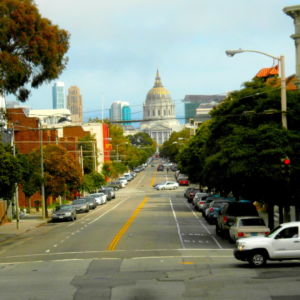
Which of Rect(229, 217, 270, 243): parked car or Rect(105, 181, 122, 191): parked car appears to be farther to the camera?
Rect(105, 181, 122, 191): parked car

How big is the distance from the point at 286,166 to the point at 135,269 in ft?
24.2

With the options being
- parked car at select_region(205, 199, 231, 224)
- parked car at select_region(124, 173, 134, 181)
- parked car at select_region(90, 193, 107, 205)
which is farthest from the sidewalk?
parked car at select_region(124, 173, 134, 181)

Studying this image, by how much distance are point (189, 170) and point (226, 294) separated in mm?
43287

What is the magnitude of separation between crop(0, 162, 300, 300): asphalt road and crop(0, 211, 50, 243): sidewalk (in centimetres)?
255

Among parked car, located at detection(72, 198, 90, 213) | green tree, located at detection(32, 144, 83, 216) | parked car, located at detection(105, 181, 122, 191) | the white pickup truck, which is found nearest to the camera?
the white pickup truck

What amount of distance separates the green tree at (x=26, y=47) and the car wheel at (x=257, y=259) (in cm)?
1414

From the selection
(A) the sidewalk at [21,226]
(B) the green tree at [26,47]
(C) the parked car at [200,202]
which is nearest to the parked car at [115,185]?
(C) the parked car at [200,202]

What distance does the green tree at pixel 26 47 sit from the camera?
23641mm

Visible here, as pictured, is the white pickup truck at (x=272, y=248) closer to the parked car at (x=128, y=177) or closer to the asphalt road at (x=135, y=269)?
the asphalt road at (x=135, y=269)

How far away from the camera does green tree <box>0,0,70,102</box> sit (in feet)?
77.6

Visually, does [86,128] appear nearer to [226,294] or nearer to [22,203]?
[22,203]

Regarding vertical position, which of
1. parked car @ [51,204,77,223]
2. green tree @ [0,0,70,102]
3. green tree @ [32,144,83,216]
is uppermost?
green tree @ [0,0,70,102]

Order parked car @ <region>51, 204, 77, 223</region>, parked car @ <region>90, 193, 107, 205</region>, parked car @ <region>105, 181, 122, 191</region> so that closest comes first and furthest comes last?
1. parked car @ <region>51, 204, 77, 223</region>
2. parked car @ <region>90, 193, 107, 205</region>
3. parked car @ <region>105, 181, 122, 191</region>

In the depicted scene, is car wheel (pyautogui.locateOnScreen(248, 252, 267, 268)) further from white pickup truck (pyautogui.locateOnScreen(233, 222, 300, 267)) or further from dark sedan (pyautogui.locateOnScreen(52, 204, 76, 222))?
dark sedan (pyautogui.locateOnScreen(52, 204, 76, 222))
